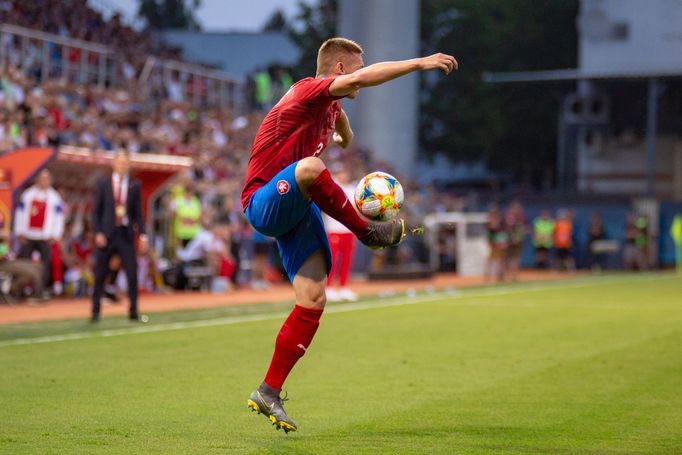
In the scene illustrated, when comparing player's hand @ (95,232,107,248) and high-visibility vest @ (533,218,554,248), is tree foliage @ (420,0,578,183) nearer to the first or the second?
high-visibility vest @ (533,218,554,248)

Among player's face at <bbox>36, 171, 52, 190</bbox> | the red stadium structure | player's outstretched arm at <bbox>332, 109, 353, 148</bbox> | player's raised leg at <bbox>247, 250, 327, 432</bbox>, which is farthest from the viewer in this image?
the red stadium structure

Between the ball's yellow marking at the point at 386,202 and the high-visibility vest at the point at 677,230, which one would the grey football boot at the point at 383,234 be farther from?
the high-visibility vest at the point at 677,230

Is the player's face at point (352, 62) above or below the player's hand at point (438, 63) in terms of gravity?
above

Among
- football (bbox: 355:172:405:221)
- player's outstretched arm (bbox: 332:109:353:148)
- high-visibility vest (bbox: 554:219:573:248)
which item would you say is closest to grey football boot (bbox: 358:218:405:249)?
football (bbox: 355:172:405:221)

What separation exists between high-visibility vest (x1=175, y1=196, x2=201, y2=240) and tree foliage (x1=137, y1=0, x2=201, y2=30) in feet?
197

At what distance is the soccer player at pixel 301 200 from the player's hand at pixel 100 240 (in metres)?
7.87

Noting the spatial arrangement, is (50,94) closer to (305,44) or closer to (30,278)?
(30,278)

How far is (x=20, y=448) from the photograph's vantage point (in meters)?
6.36

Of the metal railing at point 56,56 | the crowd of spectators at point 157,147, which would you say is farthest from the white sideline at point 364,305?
the metal railing at point 56,56

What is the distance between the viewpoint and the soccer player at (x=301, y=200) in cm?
668

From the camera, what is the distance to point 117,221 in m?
14.7

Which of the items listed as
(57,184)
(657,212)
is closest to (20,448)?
(57,184)

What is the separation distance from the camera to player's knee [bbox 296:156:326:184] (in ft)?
21.7

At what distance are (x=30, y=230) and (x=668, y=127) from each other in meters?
37.2
